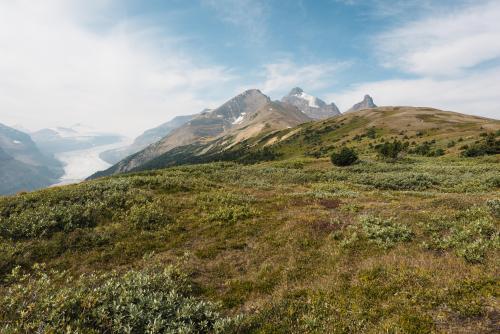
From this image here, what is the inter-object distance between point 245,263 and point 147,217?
10.2m

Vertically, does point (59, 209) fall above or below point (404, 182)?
above

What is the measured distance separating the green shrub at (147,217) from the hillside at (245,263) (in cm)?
12

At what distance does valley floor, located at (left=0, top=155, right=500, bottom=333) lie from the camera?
29.3ft

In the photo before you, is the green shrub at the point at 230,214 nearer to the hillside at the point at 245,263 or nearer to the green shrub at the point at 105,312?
the hillside at the point at 245,263

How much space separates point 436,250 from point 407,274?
132 inches

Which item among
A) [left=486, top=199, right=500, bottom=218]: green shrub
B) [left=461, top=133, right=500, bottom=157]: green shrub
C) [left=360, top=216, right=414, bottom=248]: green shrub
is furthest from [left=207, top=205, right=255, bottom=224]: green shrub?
[left=461, top=133, right=500, bottom=157]: green shrub

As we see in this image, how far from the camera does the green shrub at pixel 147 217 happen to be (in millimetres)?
20344

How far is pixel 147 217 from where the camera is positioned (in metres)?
→ 21.2

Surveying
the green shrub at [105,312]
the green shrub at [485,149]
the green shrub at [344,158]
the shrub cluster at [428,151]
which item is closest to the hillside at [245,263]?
the green shrub at [105,312]

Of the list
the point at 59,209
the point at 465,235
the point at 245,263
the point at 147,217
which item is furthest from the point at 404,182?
the point at 59,209

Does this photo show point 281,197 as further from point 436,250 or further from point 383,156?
point 383,156

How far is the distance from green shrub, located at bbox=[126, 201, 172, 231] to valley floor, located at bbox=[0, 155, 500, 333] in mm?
102

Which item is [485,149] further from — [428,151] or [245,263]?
[245,263]

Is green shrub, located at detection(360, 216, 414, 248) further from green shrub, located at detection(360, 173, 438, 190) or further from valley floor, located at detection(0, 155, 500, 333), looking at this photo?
green shrub, located at detection(360, 173, 438, 190)
